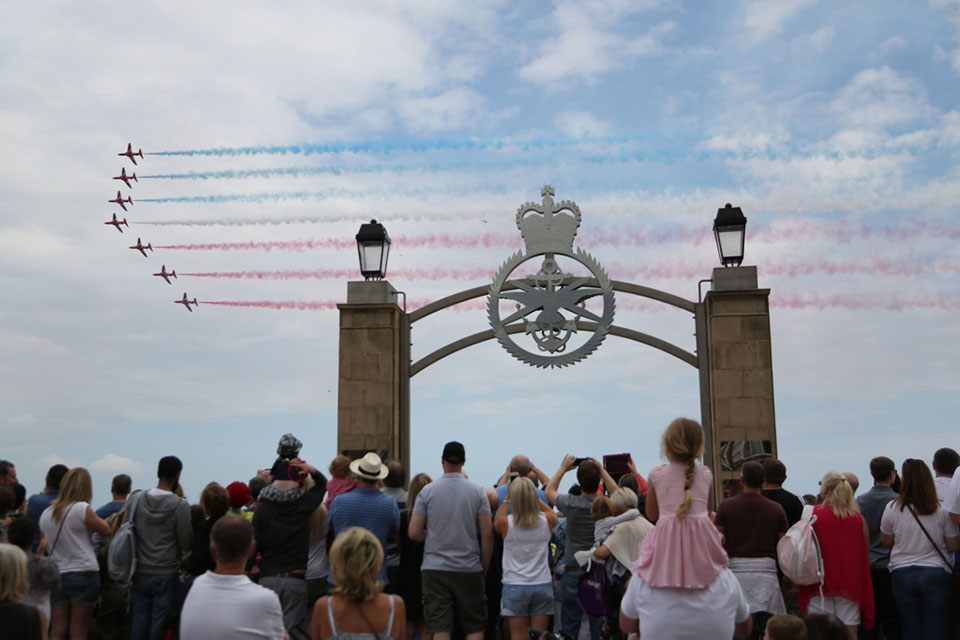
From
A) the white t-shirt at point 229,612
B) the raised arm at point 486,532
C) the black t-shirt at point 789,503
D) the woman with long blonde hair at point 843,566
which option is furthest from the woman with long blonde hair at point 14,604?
the black t-shirt at point 789,503

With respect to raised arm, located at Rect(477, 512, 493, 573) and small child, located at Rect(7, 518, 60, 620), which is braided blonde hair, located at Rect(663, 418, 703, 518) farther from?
small child, located at Rect(7, 518, 60, 620)

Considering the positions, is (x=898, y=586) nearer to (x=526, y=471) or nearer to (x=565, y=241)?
(x=526, y=471)

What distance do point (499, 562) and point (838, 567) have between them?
2.94 meters

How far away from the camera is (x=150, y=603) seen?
746 cm

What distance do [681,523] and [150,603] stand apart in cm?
471

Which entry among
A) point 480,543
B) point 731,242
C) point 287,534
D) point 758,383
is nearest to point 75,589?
point 287,534

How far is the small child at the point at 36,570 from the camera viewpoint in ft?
18.9

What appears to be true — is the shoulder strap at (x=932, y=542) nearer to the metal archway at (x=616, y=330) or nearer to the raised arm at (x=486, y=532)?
the raised arm at (x=486, y=532)

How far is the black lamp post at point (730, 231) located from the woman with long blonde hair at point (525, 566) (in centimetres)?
707

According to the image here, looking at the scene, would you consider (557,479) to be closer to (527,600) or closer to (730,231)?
(527,600)

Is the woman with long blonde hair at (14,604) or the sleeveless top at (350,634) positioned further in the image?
the sleeveless top at (350,634)

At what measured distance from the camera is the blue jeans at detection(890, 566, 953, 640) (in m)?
7.17

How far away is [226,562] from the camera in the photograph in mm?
4453

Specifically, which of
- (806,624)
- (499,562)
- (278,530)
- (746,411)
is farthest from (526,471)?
(746,411)
